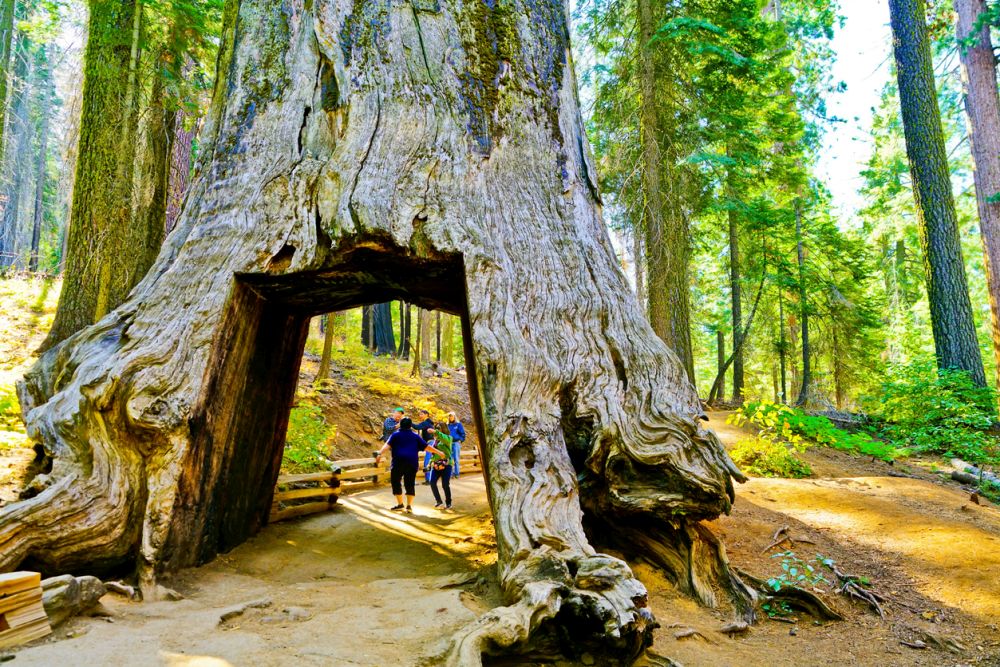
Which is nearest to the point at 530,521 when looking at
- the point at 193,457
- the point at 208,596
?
the point at 208,596

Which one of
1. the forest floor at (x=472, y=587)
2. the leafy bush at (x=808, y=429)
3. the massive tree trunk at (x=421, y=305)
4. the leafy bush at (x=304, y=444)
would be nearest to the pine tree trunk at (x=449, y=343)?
the leafy bush at (x=304, y=444)

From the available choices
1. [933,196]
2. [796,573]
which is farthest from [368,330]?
[796,573]

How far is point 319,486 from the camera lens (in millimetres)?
10633

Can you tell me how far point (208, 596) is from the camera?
4816 millimetres

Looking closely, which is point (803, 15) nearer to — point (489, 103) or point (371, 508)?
point (489, 103)

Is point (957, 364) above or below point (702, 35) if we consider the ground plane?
below

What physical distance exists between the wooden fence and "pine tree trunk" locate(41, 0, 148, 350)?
11.8 ft

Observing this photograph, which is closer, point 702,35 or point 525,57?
point 525,57

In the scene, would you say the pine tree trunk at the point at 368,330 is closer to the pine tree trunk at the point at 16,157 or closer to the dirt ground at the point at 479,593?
the dirt ground at the point at 479,593

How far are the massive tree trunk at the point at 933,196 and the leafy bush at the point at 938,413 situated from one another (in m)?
0.55

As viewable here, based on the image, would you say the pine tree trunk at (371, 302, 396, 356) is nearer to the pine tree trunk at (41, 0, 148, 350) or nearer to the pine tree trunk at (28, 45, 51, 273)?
the pine tree trunk at (41, 0, 148, 350)

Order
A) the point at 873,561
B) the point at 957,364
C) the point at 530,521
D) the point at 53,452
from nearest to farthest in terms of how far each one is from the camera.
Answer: the point at 530,521 → the point at 53,452 → the point at 873,561 → the point at 957,364

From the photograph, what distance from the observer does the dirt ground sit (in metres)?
3.50

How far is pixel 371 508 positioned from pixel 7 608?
7337 millimetres
